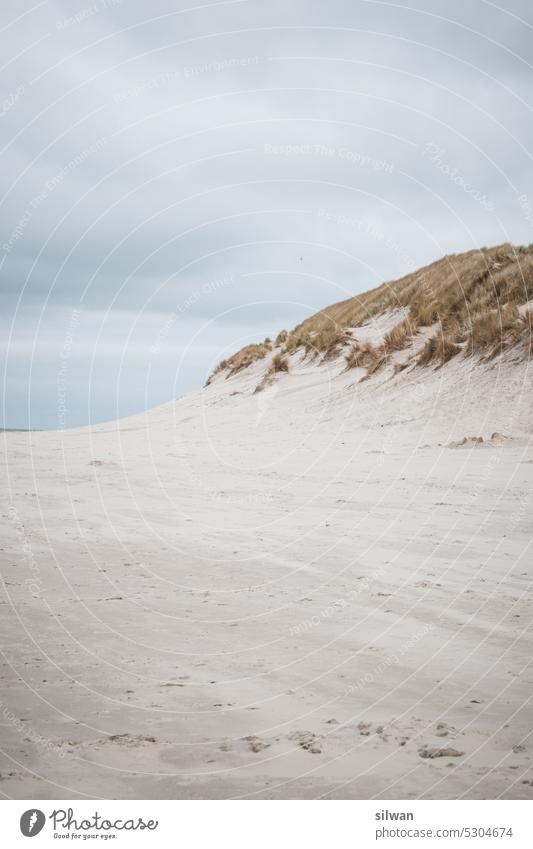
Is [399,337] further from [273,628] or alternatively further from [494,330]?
[273,628]

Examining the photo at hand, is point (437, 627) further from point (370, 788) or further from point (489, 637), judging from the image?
point (370, 788)

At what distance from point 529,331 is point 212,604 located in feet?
30.5

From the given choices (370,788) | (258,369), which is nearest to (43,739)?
(370,788)

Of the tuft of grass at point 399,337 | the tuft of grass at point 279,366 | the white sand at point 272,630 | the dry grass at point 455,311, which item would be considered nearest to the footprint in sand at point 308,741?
the white sand at point 272,630

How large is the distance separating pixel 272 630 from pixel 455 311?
12.9 m

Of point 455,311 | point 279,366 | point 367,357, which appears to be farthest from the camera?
point 279,366

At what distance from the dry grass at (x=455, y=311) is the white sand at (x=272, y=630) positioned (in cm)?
417

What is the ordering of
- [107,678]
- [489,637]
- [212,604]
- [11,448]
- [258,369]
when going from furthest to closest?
[258,369], [11,448], [212,604], [489,637], [107,678]

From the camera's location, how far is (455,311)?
1519cm

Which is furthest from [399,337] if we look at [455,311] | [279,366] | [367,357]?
[279,366]

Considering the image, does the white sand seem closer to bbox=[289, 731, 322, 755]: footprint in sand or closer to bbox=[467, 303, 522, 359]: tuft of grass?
bbox=[289, 731, 322, 755]: footprint in sand

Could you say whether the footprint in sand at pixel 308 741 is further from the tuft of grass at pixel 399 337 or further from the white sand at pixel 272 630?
the tuft of grass at pixel 399 337

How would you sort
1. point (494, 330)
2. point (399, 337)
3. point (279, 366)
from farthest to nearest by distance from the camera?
1. point (279, 366)
2. point (399, 337)
3. point (494, 330)
